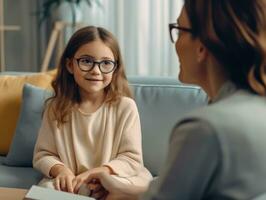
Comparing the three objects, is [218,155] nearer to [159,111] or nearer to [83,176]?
[83,176]

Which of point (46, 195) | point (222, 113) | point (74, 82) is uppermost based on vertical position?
point (222, 113)

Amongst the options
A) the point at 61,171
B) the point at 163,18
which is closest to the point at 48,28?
the point at 163,18

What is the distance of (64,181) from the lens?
1895 millimetres

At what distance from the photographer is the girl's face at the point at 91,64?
2026mm

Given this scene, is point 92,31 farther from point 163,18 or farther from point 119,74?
point 163,18

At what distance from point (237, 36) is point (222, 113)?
0.46 ft

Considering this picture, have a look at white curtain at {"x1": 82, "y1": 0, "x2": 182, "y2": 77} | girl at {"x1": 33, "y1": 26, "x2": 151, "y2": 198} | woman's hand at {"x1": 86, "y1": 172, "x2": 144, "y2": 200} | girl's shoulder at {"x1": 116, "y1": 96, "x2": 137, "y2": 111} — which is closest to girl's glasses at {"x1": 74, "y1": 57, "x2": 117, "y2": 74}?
girl at {"x1": 33, "y1": 26, "x2": 151, "y2": 198}

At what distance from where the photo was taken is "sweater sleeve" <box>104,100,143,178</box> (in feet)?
6.62

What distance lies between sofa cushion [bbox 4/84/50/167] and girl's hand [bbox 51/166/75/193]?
381 millimetres

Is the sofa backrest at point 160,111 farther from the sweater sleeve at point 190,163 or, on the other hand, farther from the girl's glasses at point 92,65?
the sweater sleeve at point 190,163

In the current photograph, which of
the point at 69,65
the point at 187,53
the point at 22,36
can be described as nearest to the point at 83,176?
the point at 69,65

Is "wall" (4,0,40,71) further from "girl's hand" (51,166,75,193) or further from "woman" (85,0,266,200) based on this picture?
"woman" (85,0,266,200)

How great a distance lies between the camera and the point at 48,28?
12.9 feet

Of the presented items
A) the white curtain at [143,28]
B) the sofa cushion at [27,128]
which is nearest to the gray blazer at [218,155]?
the sofa cushion at [27,128]
